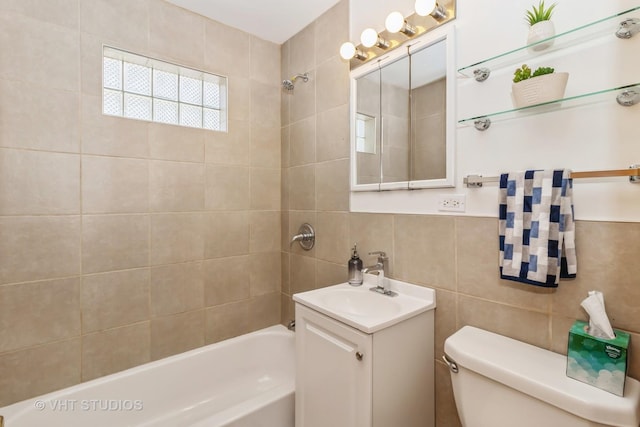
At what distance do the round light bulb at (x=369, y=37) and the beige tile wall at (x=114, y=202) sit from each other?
3.06 feet

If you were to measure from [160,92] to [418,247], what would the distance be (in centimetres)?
178

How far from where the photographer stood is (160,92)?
6.10 ft

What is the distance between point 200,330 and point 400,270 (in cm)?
137

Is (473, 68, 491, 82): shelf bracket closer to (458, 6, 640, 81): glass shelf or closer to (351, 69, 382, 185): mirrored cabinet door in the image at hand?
(458, 6, 640, 81): glass shelf

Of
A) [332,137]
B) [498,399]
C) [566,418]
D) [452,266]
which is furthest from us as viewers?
[332,137]

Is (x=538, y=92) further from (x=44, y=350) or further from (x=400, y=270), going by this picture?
(x=44, y=350)

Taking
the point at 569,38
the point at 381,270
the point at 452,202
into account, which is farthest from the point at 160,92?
the point at 569,38

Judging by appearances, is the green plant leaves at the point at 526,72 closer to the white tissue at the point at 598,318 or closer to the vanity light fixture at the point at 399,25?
the vanity light fixture at the point at 399,25

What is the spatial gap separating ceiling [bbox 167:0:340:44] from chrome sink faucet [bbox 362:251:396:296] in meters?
1.55

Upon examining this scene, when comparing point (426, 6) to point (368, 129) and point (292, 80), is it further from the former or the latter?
point (292, 80)

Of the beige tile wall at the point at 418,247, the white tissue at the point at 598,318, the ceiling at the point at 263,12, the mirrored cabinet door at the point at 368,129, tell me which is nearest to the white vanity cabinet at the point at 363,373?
the beige tile wall at the point at 418,247

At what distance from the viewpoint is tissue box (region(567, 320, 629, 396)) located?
2.59ft

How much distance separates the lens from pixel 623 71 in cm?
89

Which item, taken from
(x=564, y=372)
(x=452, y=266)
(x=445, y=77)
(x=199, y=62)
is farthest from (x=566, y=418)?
(x=199, y=62)
